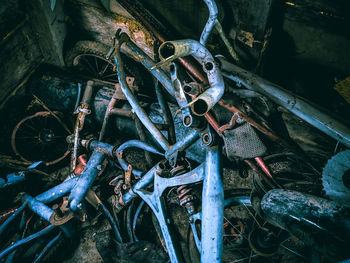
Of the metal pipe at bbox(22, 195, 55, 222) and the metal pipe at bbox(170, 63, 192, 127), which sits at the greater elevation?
the metal pipe at bbox(170, 63, 192, 127)

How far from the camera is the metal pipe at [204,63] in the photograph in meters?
1.40

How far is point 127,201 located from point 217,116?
1.74 metres

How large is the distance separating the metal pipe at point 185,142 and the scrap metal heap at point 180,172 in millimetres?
12

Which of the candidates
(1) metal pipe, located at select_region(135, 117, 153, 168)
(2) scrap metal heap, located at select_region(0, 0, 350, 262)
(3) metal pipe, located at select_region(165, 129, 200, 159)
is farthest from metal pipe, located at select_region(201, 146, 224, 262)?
(1) metal pipe, located at select_region(135, 117, 153, 168)

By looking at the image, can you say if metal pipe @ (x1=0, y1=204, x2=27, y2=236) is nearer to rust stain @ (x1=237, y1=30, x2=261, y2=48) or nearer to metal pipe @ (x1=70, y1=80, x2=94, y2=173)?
metal pipe @ (x1=70, y1=80, x2=94, y2=173)

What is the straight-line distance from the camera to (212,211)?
169cm

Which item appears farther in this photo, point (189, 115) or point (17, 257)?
point (17, 257)

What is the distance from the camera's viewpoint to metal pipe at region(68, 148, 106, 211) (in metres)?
2.52

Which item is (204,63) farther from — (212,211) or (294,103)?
(212,211)

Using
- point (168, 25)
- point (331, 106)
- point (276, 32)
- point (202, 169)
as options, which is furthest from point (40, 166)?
point (331, 106)

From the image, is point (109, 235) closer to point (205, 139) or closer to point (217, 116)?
point (205, 139)

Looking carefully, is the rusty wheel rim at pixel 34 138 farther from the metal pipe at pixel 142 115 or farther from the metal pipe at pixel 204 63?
the metal pipe at pixel 204 63

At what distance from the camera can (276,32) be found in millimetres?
2857

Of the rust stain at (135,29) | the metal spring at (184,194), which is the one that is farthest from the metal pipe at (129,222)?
the rust stain at (135,29)
